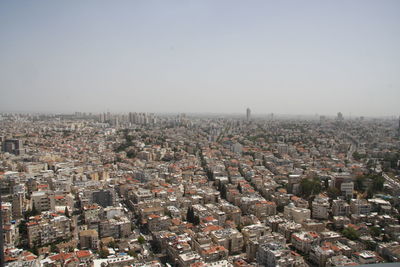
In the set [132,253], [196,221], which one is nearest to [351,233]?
[196,221]

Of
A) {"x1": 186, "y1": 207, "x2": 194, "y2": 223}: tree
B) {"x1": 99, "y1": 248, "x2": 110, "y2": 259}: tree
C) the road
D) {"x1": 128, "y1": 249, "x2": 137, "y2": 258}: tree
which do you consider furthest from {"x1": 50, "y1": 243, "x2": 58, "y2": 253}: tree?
the road

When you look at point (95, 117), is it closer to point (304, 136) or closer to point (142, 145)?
point (142, 145)

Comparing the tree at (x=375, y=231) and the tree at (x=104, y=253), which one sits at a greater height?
the tree at (x=104, y=253)

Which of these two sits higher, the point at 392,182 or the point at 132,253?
the point at 392,182

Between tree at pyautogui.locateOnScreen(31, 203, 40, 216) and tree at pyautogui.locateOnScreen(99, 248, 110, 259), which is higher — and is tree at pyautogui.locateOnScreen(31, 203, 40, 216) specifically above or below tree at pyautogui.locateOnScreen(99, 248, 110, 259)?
below

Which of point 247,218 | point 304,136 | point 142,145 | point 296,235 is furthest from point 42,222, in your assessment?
point 304,136

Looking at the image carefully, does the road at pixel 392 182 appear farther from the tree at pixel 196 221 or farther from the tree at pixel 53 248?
the tree at pixel 53 248

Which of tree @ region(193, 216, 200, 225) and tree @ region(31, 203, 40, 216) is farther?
tree @ region(31, 203, 40, 216)

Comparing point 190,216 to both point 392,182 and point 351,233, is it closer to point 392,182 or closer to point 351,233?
point 351,233

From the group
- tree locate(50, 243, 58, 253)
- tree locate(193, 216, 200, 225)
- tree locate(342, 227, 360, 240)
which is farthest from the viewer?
tree locate(193, 216, 200, 225)

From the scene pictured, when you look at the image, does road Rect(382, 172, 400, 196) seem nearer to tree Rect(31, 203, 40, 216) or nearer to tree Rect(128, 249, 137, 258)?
tree Rect(128, 249, 137, 258)

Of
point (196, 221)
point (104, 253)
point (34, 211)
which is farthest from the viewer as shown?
point (34, 211)

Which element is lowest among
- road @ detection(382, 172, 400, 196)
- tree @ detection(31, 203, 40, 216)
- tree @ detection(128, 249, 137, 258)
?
tree @ detection(31, 203, 40, 216)

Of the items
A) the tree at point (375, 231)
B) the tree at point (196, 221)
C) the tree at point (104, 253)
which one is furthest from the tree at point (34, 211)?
the tree at point (375, 231)
